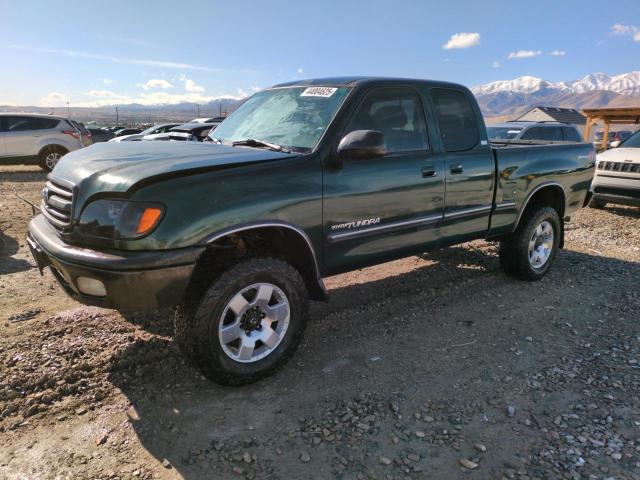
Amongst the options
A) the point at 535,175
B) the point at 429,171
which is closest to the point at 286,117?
the point at 429,171

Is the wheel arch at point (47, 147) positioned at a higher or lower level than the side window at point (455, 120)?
lower

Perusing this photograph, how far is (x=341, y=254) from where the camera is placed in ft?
→ 11.4

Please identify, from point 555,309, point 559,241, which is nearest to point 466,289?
point 555,309

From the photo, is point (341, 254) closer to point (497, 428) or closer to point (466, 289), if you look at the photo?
point (497, 428)

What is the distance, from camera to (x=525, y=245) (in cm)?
507

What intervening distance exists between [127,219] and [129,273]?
292mm

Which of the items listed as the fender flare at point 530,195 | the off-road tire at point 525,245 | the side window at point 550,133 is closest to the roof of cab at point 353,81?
the fender flare at point 530,195

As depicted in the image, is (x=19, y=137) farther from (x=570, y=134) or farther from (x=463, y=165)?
(x=570, y=134)

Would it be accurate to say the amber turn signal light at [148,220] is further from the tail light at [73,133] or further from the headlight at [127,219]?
the tail light at [73,133]

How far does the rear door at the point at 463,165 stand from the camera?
4.13 m

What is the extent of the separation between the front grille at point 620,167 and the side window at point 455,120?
568cm

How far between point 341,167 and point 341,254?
63 cm

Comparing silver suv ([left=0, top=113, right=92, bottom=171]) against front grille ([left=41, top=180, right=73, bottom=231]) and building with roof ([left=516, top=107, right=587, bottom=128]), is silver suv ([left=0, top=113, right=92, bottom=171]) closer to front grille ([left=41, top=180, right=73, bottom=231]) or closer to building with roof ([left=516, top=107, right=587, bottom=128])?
front grille ([left=41, top=180, right=73, bottom=231])

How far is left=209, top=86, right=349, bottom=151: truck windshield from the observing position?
3.47 m
